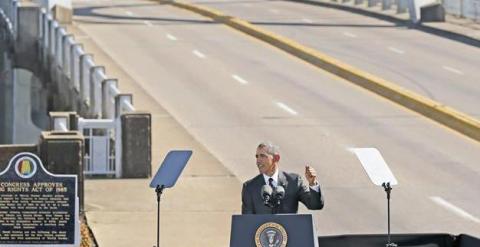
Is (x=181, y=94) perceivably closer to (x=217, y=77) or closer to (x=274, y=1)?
(x=217, y=77)

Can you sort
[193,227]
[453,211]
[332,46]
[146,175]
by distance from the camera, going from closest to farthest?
[193,227]
[453,211]
[146,175]
[332,46]

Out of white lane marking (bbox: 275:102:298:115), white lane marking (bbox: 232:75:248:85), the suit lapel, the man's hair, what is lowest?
white lane marking (bbox: 232:75:248:85)

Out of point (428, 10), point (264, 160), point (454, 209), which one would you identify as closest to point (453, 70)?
point (428, 10)

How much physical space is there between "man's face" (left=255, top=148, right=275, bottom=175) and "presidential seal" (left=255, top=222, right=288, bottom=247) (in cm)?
53

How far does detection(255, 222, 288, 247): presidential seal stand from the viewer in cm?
1253

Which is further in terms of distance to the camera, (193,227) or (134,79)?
(134,79)

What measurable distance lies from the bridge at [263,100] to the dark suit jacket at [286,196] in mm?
4295

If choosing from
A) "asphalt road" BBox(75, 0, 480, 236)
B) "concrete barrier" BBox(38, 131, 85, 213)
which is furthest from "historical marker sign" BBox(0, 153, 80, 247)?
"asphalt road" BBox(75, 0, 480, 236)

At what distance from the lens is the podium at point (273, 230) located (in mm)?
12547

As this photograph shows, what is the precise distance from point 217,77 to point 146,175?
44.2 ft

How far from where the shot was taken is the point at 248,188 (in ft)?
43.1

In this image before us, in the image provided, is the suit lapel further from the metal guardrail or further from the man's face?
the metal guardrail

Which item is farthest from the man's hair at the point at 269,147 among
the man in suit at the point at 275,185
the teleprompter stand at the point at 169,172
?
the teleprompter stand at the point at 169,172

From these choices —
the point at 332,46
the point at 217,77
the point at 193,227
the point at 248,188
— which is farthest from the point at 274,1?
the point at 248,188
